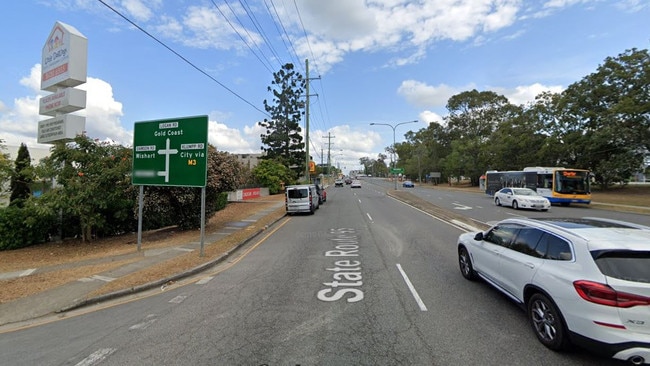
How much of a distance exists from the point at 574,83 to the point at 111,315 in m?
57.0

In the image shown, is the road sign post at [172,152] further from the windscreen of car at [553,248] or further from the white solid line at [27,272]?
the windscreen of car at [553,248]

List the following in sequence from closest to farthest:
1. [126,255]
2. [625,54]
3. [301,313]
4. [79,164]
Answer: [301,313] < [126,255] < [79,164] < [625,54]

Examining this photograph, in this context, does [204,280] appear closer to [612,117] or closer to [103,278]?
[103,278]

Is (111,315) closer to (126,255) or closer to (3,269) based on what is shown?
(126,255)

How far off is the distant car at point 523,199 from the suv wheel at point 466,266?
17.7 meters

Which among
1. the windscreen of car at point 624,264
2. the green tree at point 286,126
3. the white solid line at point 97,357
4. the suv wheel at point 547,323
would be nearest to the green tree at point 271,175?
the green tree at point 286,126

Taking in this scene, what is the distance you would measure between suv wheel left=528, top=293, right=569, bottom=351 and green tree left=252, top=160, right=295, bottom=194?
42.9 metres

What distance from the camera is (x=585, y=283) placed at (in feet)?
11.7

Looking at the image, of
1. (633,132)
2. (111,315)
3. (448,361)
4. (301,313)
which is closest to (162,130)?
(111,315)

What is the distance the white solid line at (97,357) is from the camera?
12.9 ft

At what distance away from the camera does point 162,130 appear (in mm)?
10641

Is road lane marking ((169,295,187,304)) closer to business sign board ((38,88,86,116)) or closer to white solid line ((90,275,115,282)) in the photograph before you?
white solid line ((90,275,115,282))

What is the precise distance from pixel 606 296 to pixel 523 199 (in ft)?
69.8

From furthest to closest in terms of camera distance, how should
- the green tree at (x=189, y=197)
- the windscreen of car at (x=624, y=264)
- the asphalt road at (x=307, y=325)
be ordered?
the green tree at (x=189, y=197) < the asphalt road at (x=307, y=325) < the windscreen of car at (x=624, y=264)
